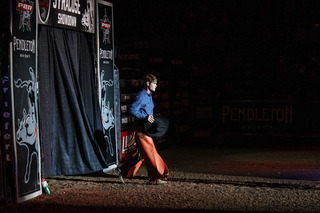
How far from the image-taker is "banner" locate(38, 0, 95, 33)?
847cm

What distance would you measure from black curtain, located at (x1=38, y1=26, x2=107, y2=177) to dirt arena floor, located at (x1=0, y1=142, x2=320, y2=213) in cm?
46

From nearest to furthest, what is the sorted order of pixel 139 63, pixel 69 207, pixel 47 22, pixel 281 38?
pixel 69 207, pixel 47 22, pixel 139 63, pixel 281 38

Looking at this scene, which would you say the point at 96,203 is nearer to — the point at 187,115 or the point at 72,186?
the point at 72,186

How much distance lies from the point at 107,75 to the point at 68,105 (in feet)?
5.61

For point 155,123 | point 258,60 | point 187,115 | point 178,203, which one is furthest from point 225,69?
point 178,203

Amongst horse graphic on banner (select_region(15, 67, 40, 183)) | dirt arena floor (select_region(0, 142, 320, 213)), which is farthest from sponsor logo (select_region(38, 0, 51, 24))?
dirt arena floor (select_region(0, 142, 320, 213))

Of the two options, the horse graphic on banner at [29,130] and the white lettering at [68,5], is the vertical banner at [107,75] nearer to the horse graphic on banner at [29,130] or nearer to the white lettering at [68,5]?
the white lettering at [68,5]

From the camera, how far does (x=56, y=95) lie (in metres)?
9.09

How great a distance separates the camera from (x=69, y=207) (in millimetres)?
7430

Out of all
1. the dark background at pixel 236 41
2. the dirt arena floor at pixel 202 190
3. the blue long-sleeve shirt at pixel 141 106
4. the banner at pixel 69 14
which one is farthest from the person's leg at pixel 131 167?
the dark background at pixel 236 41

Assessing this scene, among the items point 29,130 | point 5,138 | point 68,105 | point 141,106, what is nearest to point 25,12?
point 29,130

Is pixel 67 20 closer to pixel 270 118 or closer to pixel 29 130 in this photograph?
pixel 29 130

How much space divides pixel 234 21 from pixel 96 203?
18.1 meters

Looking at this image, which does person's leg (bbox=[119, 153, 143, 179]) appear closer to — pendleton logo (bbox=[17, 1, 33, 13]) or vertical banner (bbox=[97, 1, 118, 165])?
vertical banner (bbox=[97, 1, 118, 165])
